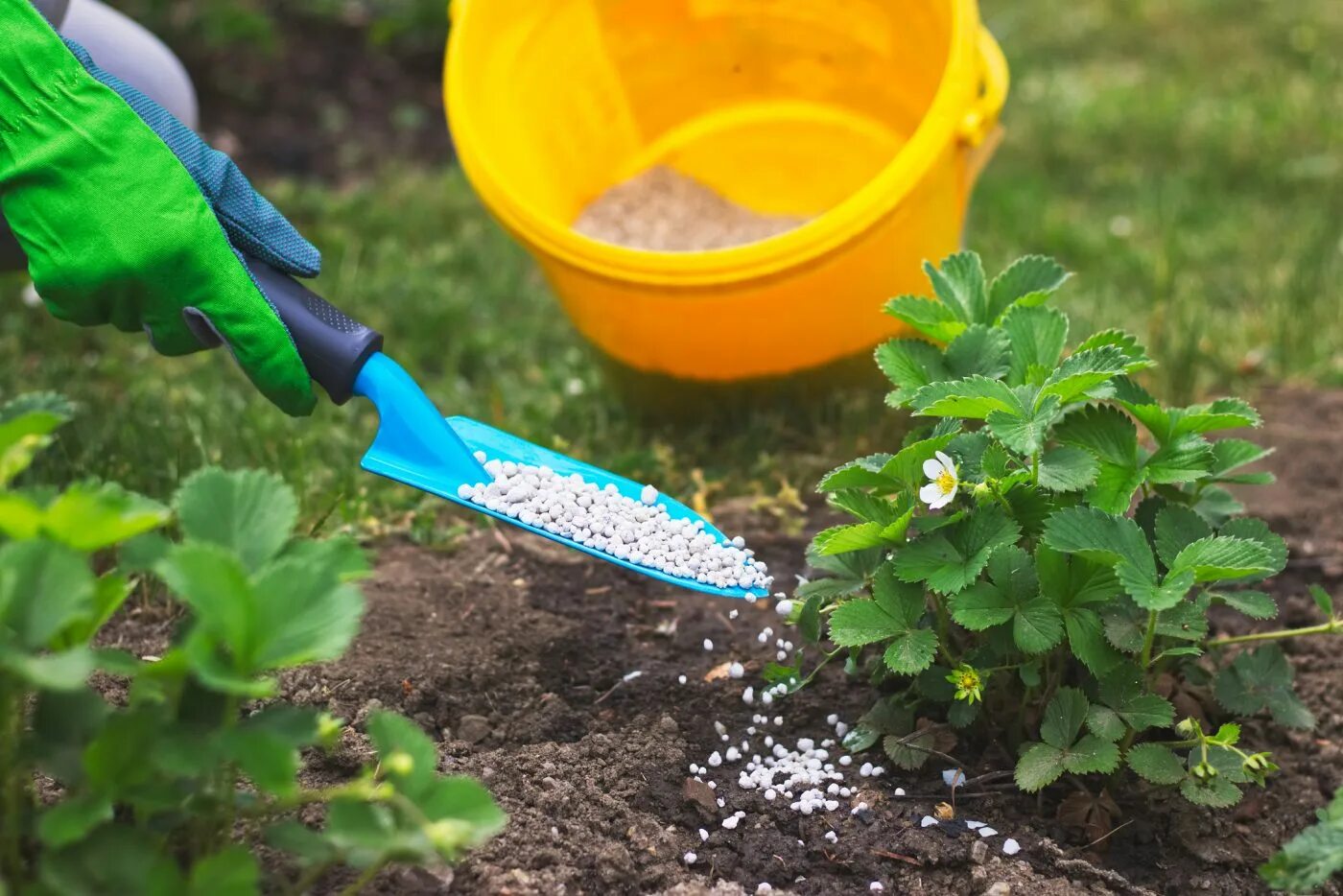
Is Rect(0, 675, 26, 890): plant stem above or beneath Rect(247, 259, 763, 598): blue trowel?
above

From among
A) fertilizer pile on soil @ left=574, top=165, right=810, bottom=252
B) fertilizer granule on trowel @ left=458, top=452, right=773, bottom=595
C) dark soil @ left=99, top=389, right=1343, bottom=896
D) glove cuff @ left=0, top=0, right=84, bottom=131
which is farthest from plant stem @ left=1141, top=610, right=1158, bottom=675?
glove cuff @ left=0, top=0, right=84, bottom=131

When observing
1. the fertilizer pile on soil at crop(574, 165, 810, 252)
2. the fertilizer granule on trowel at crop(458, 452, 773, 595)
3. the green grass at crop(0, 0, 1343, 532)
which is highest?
the fertilizer granule on trowel at crop(458, 452, 773, 595)

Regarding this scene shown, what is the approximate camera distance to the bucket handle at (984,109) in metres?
1.89

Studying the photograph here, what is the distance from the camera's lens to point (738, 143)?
2.51m

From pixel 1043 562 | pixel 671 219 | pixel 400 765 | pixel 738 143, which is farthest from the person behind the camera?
pixel 738 143

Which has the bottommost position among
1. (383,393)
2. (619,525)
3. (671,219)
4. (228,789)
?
(671,219)

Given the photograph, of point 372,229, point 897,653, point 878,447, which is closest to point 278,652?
point 897,653

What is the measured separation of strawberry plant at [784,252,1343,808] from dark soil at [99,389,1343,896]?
7 centimetres

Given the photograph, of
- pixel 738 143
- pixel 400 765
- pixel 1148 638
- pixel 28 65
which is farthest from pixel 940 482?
pixel 738 143

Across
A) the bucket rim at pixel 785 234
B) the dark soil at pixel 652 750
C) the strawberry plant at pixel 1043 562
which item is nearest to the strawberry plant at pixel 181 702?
the dark soil at pixel 652 750

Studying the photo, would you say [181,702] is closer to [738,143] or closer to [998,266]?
[738,143]

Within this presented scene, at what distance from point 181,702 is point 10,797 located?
0.45ft

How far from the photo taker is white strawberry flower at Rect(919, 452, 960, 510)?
4.14ft

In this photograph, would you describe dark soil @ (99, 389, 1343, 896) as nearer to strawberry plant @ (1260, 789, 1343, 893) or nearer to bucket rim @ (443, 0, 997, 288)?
strawberry plant @ (1260, 789, 1343, 893)
